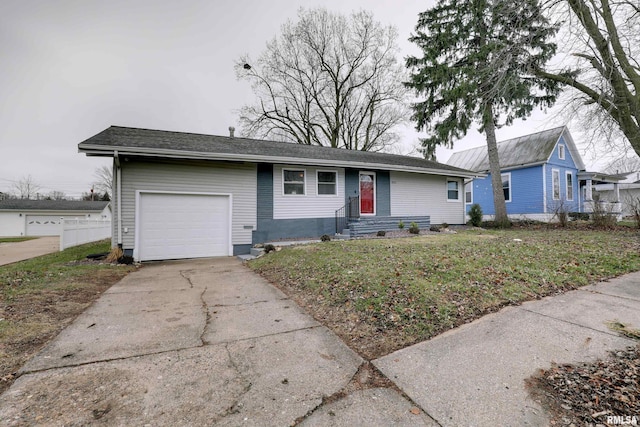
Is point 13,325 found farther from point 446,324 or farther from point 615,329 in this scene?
point 615,329

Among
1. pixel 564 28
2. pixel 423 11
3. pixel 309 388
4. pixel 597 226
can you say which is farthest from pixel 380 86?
pixel 309 388

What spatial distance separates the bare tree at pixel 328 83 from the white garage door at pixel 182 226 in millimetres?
13767

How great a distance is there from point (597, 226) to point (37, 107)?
28.0 meters

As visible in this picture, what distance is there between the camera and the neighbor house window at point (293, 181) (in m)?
10.1

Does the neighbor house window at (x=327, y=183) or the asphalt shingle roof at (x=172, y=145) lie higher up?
the asphalt shingle roof at (x=172, y=145)

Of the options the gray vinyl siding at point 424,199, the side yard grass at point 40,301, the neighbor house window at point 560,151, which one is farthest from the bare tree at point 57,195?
the neighbor house window at point 560,151

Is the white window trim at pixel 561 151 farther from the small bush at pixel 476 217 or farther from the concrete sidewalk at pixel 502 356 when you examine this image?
the concrete sidewalk at pixel 502 356

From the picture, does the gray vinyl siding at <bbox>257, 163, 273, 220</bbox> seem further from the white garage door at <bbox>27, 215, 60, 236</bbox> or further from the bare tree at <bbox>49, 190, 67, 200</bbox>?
the bare tree at <bbox>49, 190, 67, 200</bbox>

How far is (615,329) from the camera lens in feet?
9.63

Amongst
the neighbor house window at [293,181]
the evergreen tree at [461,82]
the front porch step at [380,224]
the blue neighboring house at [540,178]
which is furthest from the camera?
the blue neighboring house at [540,178]

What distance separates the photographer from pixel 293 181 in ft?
33.7

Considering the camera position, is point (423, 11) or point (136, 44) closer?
point (136, 44)

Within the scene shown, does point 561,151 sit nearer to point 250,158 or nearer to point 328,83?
point 328,83

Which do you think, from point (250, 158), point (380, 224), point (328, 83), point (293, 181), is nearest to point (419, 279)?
point (380, 224)
